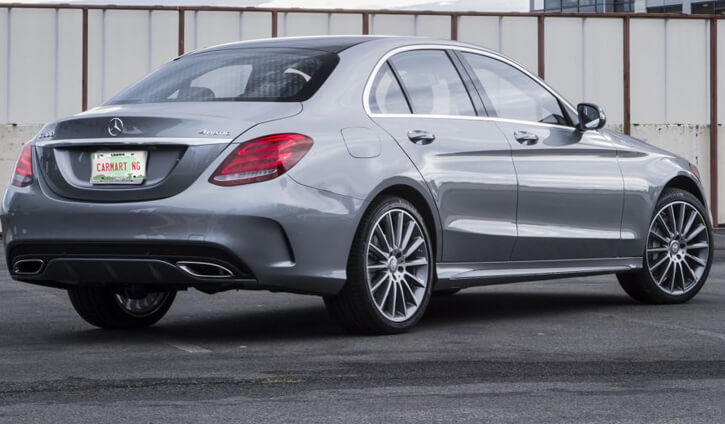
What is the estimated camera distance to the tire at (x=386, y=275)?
7.07m

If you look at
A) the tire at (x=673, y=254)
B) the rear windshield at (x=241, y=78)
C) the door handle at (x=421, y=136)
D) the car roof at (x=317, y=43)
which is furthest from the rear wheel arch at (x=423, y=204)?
Result: the tire at (x=673, y=254)

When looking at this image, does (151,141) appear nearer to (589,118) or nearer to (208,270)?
(208,270)

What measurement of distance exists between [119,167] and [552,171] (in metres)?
2.57

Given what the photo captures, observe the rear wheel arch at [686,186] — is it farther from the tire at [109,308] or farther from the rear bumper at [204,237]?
the tire at [109,308]

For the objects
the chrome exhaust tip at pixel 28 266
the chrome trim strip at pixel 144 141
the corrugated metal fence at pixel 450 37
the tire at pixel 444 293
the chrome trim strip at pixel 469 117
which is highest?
the corrugated metal fence at pixel 450 37

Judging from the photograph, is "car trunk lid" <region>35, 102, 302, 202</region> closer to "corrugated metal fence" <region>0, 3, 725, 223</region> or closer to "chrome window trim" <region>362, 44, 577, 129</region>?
"chrome window trim" <region>362, 44, 577, 129</region>

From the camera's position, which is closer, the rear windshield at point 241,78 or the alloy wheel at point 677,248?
the rear windshield at point 241,78

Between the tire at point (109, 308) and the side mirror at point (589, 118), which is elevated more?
the side mirror at point (589, 118)

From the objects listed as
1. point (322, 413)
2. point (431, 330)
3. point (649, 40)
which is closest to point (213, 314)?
point (431, 330)

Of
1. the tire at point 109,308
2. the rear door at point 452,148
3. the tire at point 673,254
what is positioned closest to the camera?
the rear door at point 452,148

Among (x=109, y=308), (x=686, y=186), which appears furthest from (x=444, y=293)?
(x=109, y=308)

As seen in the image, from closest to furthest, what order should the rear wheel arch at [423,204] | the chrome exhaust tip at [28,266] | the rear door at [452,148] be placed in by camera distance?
the chrome exhaust tip at [28,266]
the rear wheel arch at [423,204]
the rear door at [452,148]

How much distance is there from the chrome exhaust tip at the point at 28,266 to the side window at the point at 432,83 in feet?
6.54

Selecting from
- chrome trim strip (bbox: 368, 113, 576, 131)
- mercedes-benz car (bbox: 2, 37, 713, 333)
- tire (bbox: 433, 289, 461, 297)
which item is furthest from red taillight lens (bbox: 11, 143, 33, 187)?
tire (bbox: 433, 289, 461, 297)
